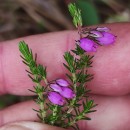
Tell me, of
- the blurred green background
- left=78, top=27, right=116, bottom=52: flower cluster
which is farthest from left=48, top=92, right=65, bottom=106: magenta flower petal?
the blurred green background

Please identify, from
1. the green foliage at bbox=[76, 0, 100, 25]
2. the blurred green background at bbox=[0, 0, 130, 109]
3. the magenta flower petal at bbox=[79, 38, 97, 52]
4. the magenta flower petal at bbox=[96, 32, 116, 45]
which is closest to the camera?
the magenta flower petal at bbox=[79, 38, 97, 52]

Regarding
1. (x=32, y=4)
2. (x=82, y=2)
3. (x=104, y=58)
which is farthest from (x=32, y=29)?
(x=104, y=58)

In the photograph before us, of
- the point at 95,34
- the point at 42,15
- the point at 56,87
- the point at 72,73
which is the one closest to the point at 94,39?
the point at 95,34

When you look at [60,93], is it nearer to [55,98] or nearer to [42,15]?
[55,98]

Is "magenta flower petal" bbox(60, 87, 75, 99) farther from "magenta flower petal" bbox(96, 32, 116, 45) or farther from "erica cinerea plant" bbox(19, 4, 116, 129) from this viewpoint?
"magenta flower petal" bbox(96, 32, 116, 45)

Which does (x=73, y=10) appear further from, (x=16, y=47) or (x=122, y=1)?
(x=122, y=1)
